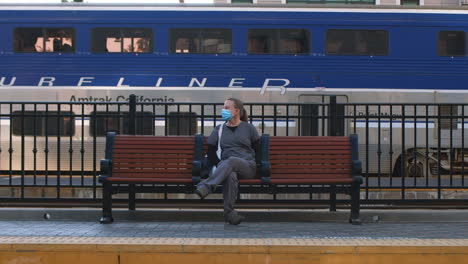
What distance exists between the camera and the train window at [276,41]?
48.1ft

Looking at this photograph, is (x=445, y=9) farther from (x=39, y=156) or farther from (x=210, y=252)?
(x=210, y=252)

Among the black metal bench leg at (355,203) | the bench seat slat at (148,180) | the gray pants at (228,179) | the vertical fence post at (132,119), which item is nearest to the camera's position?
the gray pants at (228,179)

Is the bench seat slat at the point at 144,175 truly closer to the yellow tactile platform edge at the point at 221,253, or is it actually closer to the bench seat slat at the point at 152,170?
the bench seat slat at the point at 152,170

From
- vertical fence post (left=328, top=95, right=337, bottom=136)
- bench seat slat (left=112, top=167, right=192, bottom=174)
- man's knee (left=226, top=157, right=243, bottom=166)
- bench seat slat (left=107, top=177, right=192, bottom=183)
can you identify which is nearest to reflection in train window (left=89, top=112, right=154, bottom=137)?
bench seat slat (left=112, top=167, right=192, bottom=174)

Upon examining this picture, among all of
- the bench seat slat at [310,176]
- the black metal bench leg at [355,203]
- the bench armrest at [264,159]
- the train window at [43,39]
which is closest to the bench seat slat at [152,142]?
the bench armrest at [264,159]

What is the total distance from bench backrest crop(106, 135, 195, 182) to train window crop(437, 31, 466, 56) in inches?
393

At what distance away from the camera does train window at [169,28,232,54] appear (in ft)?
48.1

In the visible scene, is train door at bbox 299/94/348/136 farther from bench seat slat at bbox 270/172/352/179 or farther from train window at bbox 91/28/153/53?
train window at bbox 91/28/153/53

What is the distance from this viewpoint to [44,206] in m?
8.20

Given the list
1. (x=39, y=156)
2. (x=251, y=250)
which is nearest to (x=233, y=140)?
(x=251, y=250)

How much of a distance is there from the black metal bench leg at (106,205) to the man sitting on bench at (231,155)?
1080 millimetres

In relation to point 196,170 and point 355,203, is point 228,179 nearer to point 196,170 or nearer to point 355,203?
point 196,170

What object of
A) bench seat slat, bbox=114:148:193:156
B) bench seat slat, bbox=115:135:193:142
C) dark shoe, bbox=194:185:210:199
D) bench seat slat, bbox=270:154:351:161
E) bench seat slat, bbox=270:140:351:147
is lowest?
dark shoe, bbox=194:185:210:199

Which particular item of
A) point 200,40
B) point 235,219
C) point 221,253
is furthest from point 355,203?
point 200,40
